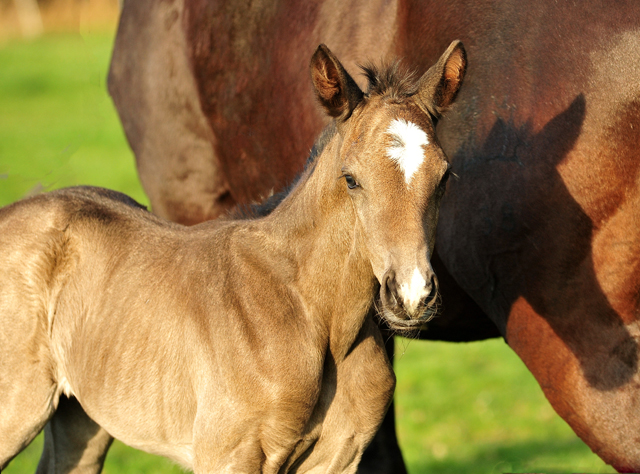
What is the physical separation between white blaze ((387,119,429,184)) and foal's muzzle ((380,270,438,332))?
32 cm

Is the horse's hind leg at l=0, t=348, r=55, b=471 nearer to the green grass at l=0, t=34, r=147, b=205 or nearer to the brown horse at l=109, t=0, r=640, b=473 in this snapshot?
the brown horse at l=109, t=0, r=640, b=473

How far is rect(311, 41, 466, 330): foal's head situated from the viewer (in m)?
2.34

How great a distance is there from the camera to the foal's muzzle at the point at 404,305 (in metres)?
2.28

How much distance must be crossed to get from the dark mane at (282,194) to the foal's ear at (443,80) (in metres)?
0.36

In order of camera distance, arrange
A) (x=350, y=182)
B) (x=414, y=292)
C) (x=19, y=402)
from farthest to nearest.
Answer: (x=19, y=402) < (x=350, y=182) < (x=414, y=292)

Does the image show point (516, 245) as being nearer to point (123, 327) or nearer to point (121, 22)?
point (123, 327)

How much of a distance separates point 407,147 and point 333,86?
369mm

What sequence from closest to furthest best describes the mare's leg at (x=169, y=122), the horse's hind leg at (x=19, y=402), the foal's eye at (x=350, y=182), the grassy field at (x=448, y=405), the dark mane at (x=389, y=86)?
1. the foal's eye at (x=350, y=182)
2. the dark mane at (x=389, y=86)
3. the horse's hind leg at (x=19, y=402)
4. the mare's leg at (x=169, y=122)
5. the grassy field at (x=448, y=405)

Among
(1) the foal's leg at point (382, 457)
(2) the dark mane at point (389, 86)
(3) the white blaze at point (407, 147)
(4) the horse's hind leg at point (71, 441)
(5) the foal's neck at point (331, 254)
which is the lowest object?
(1) the foal's leg at point (382, 457)

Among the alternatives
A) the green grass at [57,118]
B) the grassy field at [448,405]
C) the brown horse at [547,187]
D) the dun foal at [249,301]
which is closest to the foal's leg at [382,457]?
the grassy field at [448,405]

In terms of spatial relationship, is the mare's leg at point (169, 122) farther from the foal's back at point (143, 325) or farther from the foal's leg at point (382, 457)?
the foal's leg at point (382, 457)

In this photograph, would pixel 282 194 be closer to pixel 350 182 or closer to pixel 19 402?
pixel 350 182

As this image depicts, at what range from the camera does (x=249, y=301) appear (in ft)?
9.26

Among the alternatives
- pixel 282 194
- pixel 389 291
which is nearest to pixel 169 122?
pixel 282 194
